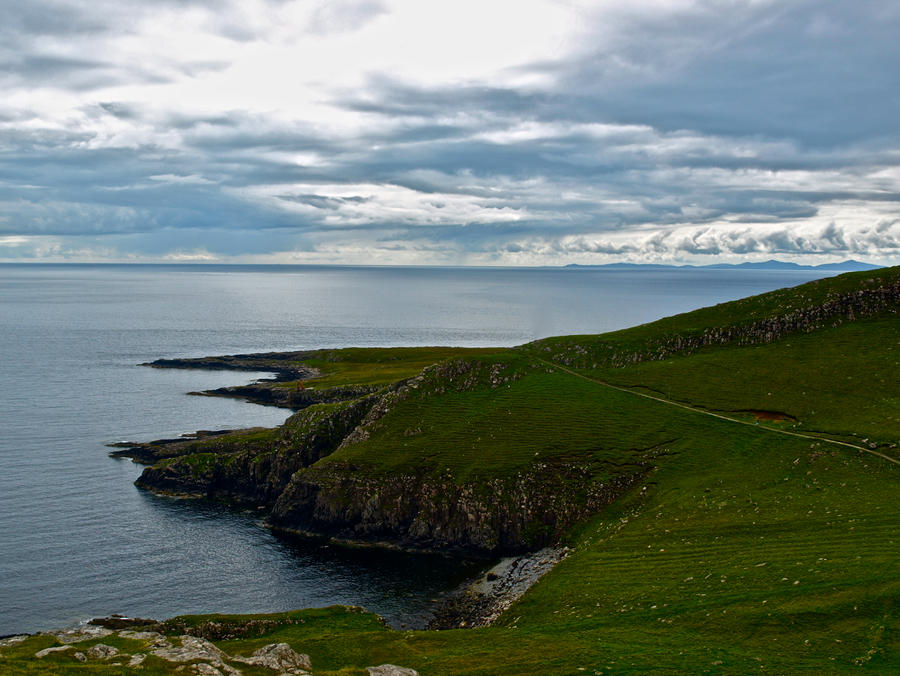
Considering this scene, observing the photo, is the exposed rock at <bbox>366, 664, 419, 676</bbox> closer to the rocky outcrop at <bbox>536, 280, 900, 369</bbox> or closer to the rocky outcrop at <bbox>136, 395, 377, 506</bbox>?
the rocky outcrop at <bbox>136, 395, 377, 506</bbox>

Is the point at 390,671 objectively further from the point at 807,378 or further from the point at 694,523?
the point at 807,378

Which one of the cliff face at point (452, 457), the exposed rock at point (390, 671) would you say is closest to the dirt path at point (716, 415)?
the cliff face at point (452, 457)

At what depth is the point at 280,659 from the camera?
3841 centimetres

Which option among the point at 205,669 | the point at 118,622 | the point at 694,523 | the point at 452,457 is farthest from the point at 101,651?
the point at 452,457

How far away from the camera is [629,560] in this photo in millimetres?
53156

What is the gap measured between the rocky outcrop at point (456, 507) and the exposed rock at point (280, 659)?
34346 mm

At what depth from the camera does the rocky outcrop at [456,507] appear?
7156cm

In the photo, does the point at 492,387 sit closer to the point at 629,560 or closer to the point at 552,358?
the point at 552,358

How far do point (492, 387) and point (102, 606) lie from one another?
53385 millimetres

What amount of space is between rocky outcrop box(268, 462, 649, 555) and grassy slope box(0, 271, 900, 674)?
2.44 metres

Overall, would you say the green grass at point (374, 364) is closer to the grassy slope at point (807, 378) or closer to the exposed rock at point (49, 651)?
the grassy slope at point (807, 378)

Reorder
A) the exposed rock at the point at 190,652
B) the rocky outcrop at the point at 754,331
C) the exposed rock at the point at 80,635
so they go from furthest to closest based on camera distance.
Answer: the rocky outcrop at the point at 754,331 < the exposed rock at the point at 80,635 < the exposed rock at the point at 190,652

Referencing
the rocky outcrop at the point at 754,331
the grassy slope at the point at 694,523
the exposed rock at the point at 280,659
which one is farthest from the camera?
the rocky outcrop at the point at 754,331

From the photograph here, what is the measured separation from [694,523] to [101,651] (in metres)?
45.1
